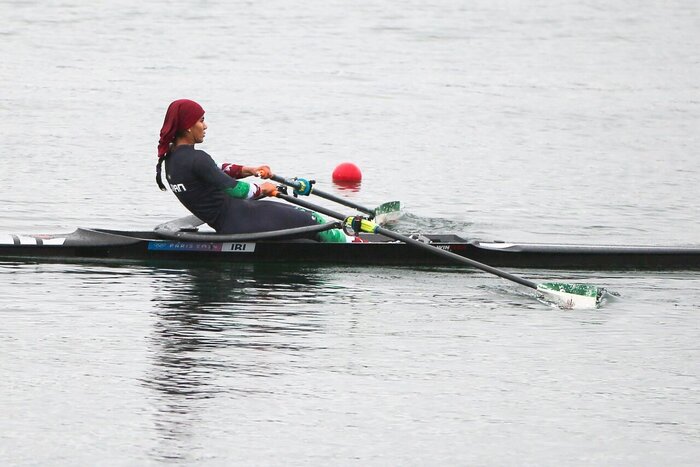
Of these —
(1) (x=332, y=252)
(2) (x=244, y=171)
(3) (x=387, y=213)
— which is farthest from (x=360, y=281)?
(3) (x=387, y=213)

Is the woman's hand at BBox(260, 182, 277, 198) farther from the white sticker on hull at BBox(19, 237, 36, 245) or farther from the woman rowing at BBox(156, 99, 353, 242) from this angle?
the white sticker on hull at BBox(19, 237, 36, 245)

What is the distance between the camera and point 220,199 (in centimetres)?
1311

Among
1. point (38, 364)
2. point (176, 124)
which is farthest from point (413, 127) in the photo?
point (38, 364)

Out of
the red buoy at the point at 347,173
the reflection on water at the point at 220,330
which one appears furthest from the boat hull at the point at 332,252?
the red buoy at the point at 347,173

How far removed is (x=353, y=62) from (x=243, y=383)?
80.0ft

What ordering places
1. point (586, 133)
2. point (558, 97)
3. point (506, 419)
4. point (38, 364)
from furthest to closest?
1. point (558, 97)
2. point (586, 133)
3. point (38, 364)
4. point (506, 419)

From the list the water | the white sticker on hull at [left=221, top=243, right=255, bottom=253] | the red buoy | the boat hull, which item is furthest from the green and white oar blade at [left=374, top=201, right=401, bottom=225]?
the red buoy

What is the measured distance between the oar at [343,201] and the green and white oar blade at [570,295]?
2.77 meters

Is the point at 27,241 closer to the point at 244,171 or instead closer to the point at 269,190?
the point at 244,171

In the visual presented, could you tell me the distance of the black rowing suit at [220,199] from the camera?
1290cm

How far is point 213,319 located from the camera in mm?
11266

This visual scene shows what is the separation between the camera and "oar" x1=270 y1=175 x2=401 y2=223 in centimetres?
1389

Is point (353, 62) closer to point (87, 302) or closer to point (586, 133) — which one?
point (586, 133)

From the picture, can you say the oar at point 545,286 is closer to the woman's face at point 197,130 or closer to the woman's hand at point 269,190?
the woman's hand at point 269,190
